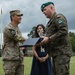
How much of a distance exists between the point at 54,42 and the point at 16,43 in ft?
5.21

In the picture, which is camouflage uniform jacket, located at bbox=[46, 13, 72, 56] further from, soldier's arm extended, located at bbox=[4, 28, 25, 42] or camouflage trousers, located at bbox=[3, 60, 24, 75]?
camouflage trousers, located at bbox=[3, 60, 24, 75]

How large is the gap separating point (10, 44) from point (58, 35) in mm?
1740

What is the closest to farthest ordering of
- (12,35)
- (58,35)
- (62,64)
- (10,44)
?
(58,35)
(62,64)
(12,35)
(10,44)

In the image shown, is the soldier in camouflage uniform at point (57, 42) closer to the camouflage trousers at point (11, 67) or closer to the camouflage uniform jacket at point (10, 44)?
the camouflage uniform jacket at point (10, 44)

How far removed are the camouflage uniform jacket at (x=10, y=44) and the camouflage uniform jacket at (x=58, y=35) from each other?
4.39 ft

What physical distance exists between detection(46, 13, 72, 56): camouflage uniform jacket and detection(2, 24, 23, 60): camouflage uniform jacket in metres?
1.34

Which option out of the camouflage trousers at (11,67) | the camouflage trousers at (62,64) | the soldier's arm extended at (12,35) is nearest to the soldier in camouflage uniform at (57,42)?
the camouflage trousers at (62,64)

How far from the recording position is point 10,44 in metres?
7.40

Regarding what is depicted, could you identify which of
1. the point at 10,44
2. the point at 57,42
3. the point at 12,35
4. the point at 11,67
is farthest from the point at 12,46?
the point at 57,42

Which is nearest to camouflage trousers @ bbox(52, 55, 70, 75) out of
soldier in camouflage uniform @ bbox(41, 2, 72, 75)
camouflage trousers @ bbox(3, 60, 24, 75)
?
soldier in camouflage uniform @ bbox(41, 2, 72, 75)

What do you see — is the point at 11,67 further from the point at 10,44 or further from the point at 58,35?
the point at 58,35

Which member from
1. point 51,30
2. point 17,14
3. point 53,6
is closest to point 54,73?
point 51,30

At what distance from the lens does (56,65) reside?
609cm

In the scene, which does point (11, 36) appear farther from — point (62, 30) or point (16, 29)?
point (62, 30)
